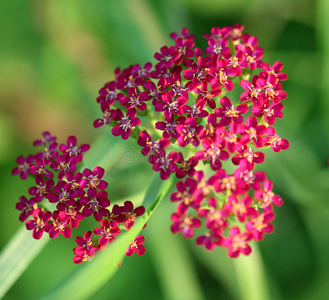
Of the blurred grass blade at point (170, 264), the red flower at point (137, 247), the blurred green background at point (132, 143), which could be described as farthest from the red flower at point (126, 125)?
the blurred grass blade at point (170, 264)

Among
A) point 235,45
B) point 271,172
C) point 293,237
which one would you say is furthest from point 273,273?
point 235,45

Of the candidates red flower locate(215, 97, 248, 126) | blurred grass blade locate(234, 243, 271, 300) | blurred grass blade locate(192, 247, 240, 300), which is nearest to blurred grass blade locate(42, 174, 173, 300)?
red flower locate(215, 97, 248, 126)

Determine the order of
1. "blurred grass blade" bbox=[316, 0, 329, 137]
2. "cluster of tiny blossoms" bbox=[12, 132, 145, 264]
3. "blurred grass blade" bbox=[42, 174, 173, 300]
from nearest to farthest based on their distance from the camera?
"blurred grass blade" bbox=[42, 174, 173, 300] < "cluster of tiny blossoms" bbox=[12, 132, 145, 264] < "blurred grass blade" bbox=[316, 0, 329, 137]

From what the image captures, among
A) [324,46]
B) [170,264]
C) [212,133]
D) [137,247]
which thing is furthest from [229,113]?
[170,264]

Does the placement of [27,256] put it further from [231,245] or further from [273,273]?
[273,273]

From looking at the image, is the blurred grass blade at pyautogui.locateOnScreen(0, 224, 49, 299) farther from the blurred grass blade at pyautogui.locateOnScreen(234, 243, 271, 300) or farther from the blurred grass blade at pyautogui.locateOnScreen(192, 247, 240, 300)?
the blurred grass blade at pyautogui.locateOnScreen(192, 247, 240, 300)

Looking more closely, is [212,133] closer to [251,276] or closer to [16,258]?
[251,276]
